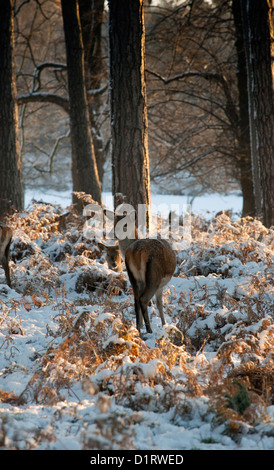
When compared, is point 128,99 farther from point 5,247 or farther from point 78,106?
point 78,106

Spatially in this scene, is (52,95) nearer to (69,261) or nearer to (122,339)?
(69,261)

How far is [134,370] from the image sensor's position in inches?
151

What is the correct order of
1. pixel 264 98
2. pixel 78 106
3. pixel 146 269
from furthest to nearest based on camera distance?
1. pixel 78 106
2. pixel 264 98
3. pixel 146 269

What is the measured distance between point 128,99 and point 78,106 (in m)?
4.91

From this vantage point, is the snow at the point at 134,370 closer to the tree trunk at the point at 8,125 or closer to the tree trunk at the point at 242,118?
the tree trunk at the point at 8,125

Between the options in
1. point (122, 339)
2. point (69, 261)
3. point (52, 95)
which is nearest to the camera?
point (122, 339)

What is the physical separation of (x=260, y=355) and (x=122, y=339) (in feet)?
→ 4.24

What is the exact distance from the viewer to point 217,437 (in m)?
3.11

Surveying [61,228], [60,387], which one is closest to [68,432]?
[60,387]

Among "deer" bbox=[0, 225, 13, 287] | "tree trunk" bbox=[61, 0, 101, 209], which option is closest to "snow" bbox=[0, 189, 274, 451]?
"deer" bbox=[0, 225, 13, 287]

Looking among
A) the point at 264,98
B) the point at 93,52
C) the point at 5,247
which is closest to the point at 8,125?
the point at 5,247

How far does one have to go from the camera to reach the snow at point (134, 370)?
120 inches

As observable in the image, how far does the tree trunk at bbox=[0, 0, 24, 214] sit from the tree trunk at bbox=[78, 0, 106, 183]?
4375 mm

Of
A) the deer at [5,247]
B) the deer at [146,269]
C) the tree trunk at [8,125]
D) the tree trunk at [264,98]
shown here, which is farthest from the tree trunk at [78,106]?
the deer at [146,269]
